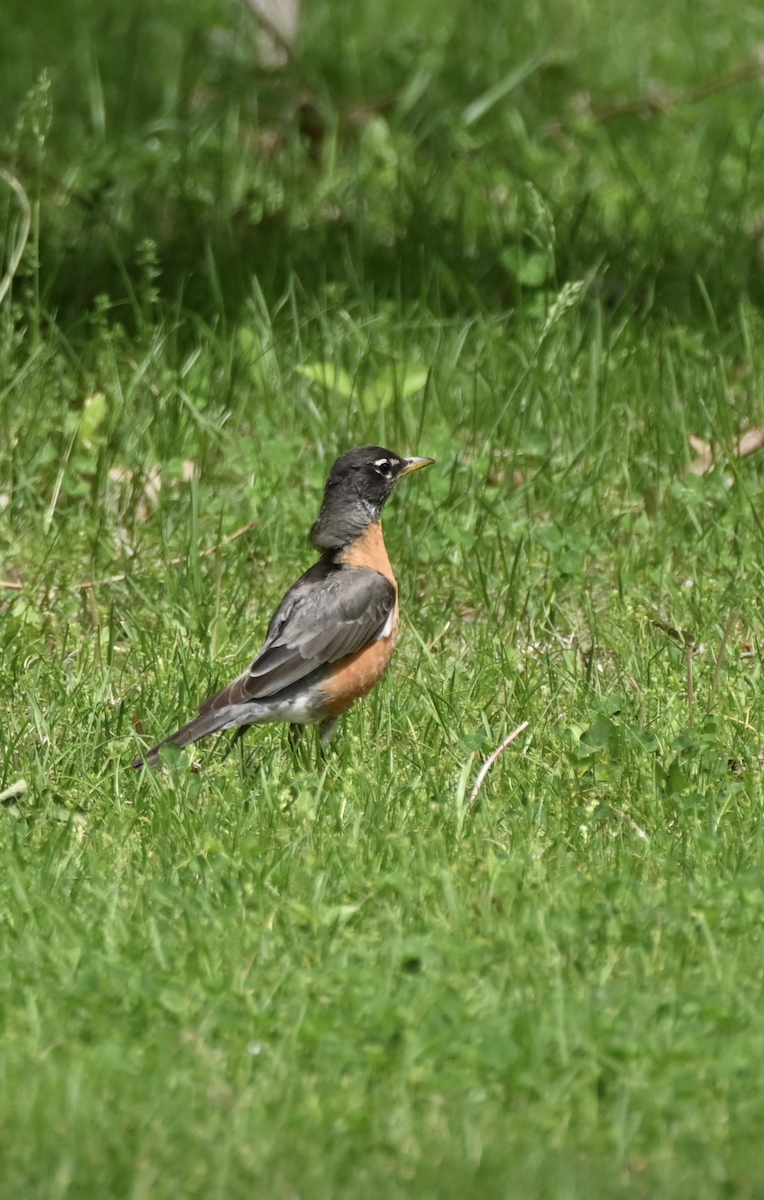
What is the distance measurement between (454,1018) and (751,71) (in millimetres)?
7949

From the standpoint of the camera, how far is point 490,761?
4.91 metres

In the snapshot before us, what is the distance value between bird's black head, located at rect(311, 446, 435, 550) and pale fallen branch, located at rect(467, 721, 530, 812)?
0.95m

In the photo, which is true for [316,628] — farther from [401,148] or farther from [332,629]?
[401,148]

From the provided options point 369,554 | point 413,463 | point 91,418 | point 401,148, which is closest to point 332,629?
point 369,554

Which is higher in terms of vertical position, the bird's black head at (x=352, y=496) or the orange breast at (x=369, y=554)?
the bird's black head at (x=352, y=496)

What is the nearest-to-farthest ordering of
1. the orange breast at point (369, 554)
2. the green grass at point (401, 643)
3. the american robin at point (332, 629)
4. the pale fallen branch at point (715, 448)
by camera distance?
1. the green grass at point (401, 643)
2. the american robin at point (332, 629)
3. the orange breast at point (369, 554)
4. the pale fallen branch at point (715, 448)

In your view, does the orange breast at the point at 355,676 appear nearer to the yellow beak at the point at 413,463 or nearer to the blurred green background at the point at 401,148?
the yellow beak at the point at 413,463

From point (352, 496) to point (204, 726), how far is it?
3.67ft

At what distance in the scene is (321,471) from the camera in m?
6.88

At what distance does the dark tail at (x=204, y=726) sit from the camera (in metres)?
4.90

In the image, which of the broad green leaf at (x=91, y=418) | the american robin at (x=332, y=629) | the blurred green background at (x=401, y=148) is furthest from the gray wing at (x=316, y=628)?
the blurred green background at (x=401, y=148)

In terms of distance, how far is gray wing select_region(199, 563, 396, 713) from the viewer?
16.8 feet

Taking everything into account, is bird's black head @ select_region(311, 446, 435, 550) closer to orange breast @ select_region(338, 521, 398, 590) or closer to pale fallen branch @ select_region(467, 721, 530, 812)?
orange breast @ select_region(338, 521, 398, 590)

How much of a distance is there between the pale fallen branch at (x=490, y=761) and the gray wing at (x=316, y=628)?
22.2 inches
